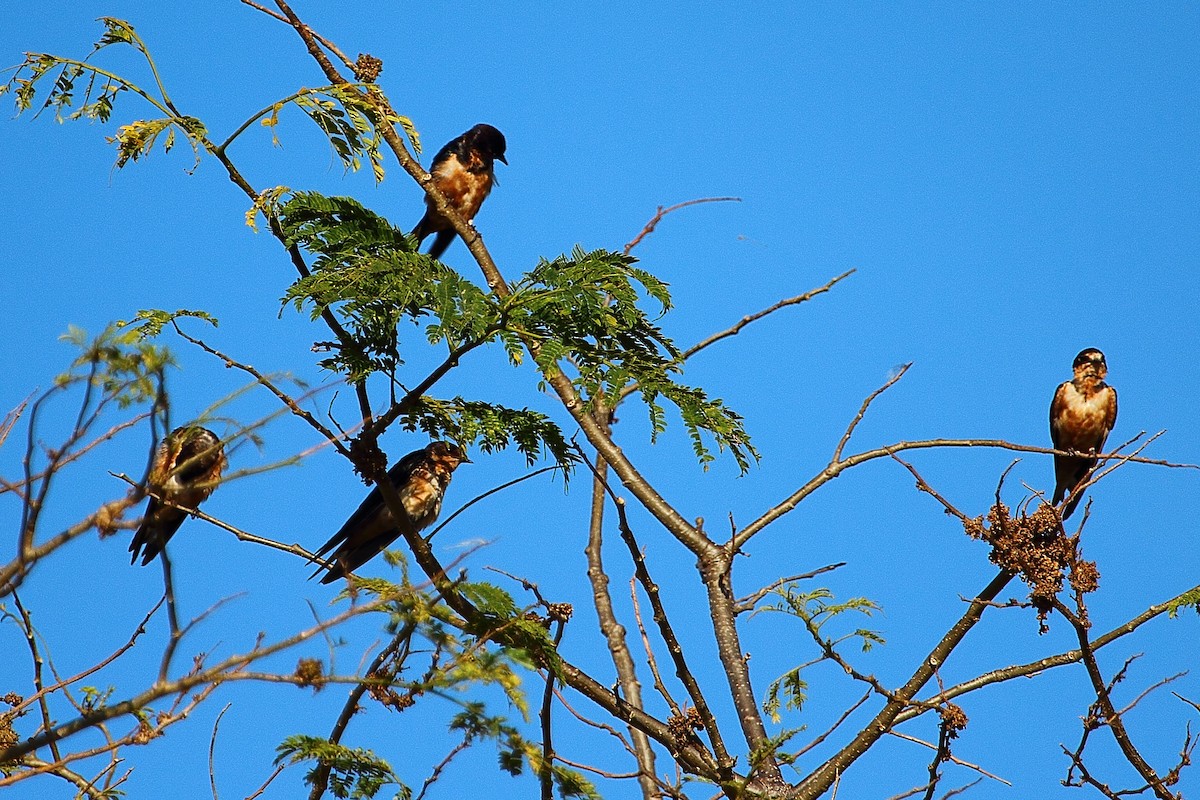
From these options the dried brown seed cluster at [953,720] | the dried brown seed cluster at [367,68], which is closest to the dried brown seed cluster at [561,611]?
the dried brown seed cluster at [953,720]

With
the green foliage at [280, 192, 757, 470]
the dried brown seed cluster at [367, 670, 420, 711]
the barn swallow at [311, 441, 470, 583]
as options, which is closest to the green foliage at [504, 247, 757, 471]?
the green foliage at [280, 192, 757, 470]

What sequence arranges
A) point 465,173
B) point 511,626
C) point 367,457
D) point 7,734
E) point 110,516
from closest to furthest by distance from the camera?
point 110,516 < point 7,734 < point 511,626 < point 367,457 < point 465,173

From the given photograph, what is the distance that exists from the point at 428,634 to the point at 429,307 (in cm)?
97

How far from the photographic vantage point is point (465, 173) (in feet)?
26.3

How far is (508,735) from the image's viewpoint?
3.38 metres

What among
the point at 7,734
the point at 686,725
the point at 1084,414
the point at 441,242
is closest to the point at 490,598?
the point at 686,725

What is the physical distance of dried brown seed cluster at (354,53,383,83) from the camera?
13.7ft

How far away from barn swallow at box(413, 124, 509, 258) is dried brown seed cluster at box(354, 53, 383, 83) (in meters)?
3.63

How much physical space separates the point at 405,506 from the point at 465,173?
8.79 feet

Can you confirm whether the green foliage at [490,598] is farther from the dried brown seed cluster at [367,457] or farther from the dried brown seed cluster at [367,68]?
the dried brown seed cluster at [367,68]

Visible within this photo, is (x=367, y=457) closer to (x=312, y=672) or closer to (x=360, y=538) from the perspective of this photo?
(x=312, y=672)

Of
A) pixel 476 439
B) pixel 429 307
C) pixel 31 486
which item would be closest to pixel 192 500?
pixel 476 439

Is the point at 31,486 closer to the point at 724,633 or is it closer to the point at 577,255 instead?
the point at 577,255

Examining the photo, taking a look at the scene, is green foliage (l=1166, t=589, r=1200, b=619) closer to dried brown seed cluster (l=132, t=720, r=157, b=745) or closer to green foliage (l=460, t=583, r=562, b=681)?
green foliage (l=460, t=583, r=562, b=681)
